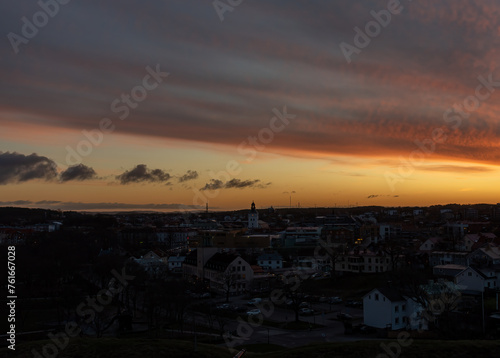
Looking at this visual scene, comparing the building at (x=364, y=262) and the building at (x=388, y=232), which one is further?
the building at (x=388, y=232)

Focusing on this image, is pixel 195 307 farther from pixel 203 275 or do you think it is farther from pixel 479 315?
pixel 479 315

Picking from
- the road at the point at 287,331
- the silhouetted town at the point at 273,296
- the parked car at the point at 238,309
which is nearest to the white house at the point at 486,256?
the silhouetted town at the point at 273,296

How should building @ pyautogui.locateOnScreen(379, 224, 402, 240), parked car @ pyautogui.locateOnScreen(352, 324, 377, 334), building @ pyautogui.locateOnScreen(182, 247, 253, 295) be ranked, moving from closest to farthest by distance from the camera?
parked car @ pyautogui.locateOnScreen(352, 324, 377, 334), building @ pyautogui.locateOnScreen(182, 247, 253, 295), building @ pyautogui.locateOnScreen(379, 224, 402, 240)

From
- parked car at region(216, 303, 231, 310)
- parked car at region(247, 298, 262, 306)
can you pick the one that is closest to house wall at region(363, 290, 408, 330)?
parked car at region(247, 298, 262, 306)

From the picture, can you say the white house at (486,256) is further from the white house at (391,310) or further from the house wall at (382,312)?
the house wall at (382,312)

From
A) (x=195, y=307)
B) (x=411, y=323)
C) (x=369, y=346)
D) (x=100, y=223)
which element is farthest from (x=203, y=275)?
(x=100, y=223)

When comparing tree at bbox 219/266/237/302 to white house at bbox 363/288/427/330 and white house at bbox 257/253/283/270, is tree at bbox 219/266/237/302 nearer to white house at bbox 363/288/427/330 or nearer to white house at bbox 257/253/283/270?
white house at bbox 257/253/283/270
